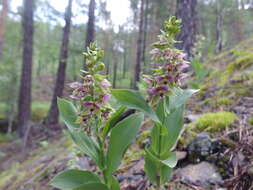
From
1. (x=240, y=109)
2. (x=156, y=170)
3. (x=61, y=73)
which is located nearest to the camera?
(x=156, y=170)

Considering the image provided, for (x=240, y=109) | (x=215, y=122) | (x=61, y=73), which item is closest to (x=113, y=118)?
(x=215, y=122)

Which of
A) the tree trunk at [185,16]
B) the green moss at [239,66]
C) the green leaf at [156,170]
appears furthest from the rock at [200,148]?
the tree trunk at [185,16]

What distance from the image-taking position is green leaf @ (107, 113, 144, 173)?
120 cm

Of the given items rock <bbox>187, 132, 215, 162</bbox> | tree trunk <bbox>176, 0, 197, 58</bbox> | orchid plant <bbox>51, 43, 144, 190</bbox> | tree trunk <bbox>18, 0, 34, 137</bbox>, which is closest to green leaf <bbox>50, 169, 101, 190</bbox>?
orchid plant <bbox>51, 43, 144, 190</bbox>

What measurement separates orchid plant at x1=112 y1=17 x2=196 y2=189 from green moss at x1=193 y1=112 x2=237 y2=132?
3.07 feet

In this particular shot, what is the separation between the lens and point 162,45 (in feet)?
3.82

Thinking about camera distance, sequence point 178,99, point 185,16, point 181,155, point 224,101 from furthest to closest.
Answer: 1. point 185,16
2. point 224,101
3. point 181,155
4. point 178,99

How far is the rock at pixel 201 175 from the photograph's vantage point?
160 centimetres

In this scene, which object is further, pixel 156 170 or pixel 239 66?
pixel 239 66

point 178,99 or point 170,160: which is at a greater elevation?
point 178,99

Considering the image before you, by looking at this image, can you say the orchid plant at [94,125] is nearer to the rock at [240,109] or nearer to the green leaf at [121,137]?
the green leaf at [121,137]

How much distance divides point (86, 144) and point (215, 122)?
1393 millimetres

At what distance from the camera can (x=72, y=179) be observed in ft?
3.99

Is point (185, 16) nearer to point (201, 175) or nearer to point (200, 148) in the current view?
point (200, 148)
